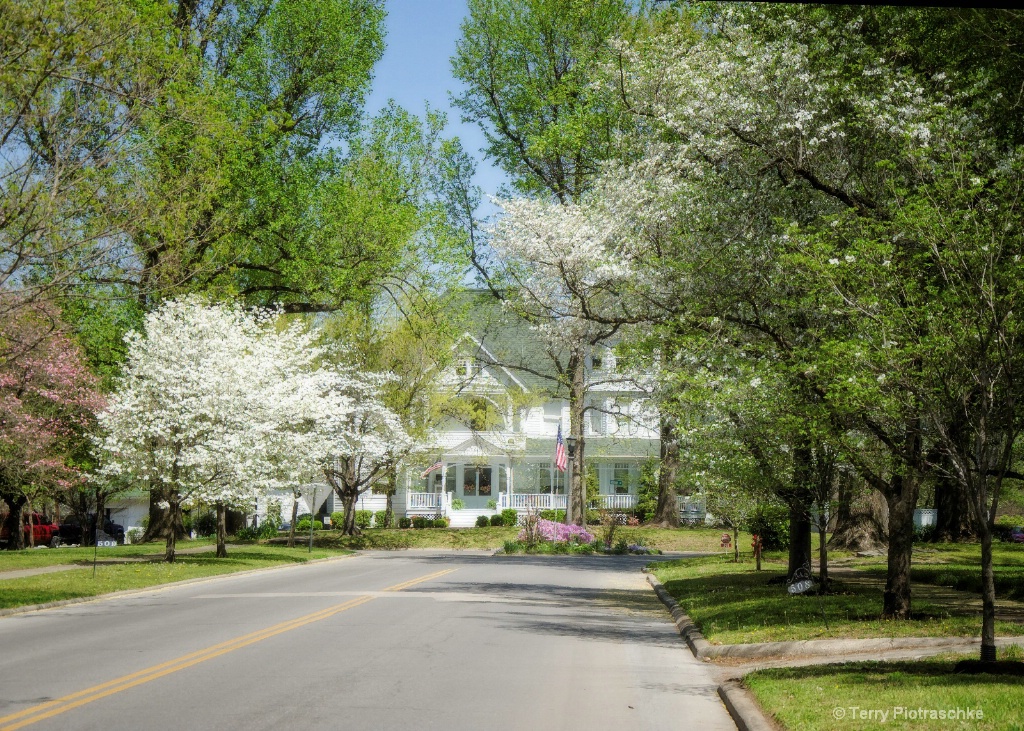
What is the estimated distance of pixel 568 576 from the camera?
27.4 meters

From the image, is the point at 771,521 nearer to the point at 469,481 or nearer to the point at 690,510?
the point at 690,510

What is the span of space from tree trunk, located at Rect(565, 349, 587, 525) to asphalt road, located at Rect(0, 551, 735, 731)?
713 inches

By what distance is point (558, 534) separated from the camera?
133ft

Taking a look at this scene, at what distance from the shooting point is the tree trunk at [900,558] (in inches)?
563

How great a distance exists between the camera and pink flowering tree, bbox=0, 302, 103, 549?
1239 inches

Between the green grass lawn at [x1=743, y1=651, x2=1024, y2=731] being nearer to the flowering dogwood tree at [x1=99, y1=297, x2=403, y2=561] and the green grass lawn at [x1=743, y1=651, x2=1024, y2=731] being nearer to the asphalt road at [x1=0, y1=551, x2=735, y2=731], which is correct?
the asphalt road at [x1=0, y1=551, x2=735, y2=731]

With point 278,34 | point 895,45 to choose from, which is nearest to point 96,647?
point 895,45

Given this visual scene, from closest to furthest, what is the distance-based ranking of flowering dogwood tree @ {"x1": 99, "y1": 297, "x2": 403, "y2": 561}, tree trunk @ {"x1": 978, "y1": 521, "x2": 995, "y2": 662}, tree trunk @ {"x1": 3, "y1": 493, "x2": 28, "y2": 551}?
tree trunk @ {"x1": 978, "y1": 521, "x2": 995, "y2": 662}
flowering dogwood tree @ {"x1": 99, "y1": 297, "x2": 403, "y2": 561}
tree trunk @ {"x1": 3, "y1": 493, "x2": 28, "y2": 551}

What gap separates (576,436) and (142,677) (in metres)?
29.9

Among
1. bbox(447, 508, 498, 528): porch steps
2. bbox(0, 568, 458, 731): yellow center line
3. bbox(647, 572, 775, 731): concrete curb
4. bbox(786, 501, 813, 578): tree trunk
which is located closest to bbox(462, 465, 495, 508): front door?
bbox(447, 508, 498, 528): porch steps

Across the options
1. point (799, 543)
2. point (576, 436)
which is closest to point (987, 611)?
point (799, 543)

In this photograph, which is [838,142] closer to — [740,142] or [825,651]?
[740,142]

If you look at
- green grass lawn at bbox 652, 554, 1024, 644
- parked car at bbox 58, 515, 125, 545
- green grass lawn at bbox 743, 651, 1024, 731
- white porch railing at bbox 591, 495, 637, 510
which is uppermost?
white porch railing at bbox 591, 495, 637, 510

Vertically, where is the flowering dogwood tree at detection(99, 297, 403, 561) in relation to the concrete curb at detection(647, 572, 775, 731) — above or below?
above
